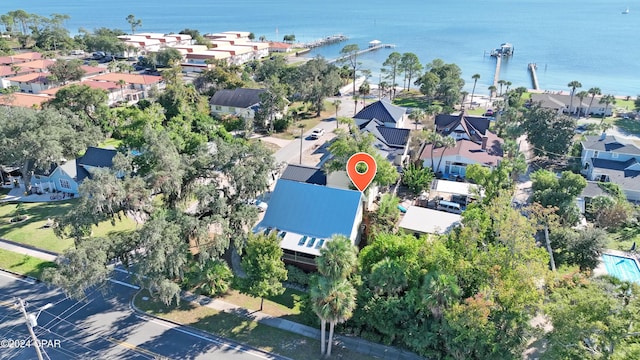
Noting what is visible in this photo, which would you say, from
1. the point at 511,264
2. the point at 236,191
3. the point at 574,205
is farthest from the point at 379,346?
the point at 574,205

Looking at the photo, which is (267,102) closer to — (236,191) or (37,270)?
(236,191)

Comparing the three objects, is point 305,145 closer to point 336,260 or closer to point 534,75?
point 336,260

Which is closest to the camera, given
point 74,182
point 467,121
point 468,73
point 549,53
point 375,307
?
point 375,307

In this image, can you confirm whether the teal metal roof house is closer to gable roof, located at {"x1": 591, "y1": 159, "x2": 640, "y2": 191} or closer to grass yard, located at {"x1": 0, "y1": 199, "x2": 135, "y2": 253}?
grass yard, located at {"x1": 0, "y1": 199, "x2": 135, "y2": 253}

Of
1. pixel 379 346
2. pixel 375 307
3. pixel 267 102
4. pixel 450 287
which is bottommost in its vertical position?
pixel 379 346

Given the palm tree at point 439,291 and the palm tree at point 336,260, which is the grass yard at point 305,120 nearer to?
the palm tree at point 336,260

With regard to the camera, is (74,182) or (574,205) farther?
(74,182)
